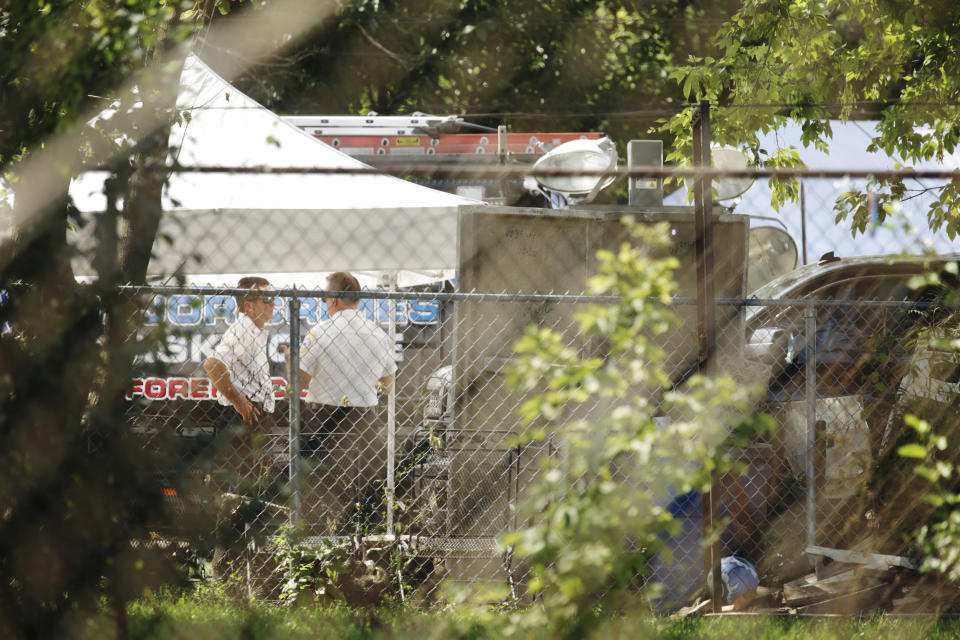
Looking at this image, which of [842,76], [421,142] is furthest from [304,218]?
[842,76]

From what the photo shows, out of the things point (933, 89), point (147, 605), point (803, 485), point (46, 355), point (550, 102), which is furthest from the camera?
point (550, 102)

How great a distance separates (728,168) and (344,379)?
2810 millimetres

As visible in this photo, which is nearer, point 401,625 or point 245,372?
point 401,625

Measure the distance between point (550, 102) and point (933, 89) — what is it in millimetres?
9691

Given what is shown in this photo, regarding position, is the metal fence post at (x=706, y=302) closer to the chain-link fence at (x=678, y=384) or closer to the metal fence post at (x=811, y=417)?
the chain-link fence at (x=678, y=384)

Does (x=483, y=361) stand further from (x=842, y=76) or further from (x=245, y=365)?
(x=842, y=76)

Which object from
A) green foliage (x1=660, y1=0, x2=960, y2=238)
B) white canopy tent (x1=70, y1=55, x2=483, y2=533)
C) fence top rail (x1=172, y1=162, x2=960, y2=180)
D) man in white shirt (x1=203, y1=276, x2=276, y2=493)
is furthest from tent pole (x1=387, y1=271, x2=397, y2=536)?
green foliage (x1=660, y1=0, x2=960, y2=238)

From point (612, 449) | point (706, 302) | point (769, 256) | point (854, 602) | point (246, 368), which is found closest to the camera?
point (612, 449)

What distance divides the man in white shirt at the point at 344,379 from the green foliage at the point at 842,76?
103 inches

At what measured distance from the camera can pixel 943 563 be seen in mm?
2342

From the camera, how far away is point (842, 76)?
6246 mm

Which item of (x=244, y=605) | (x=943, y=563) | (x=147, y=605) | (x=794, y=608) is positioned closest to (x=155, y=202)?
(x=147, y=605)

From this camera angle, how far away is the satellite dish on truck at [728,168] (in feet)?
17.3

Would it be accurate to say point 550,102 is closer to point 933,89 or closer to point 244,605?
point 933,89
